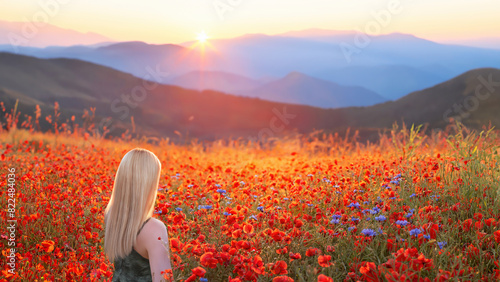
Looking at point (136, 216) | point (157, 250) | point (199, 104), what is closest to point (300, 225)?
point (157, 250)

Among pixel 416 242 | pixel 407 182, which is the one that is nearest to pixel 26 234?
pixel 416 242

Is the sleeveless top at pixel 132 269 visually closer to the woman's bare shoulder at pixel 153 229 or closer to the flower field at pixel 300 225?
the flower field at pixel 300 225

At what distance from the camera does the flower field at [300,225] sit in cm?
290

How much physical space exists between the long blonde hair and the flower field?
0.28m

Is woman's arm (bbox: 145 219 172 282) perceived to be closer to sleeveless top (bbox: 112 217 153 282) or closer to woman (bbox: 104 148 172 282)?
woman (bbox: 104 148 172 282)

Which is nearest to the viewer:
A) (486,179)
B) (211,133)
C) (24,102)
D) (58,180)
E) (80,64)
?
(486,179)

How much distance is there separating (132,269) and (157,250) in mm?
410

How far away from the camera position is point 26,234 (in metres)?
4.31

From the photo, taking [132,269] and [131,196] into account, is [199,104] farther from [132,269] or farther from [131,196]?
[131,196]

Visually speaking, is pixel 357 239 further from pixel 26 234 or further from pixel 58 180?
pixel 58 180

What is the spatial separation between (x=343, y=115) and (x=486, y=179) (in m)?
51.1

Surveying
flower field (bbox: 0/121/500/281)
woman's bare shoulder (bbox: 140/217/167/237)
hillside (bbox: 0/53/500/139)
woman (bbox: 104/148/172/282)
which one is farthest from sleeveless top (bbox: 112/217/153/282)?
hillside (bbox: 0/53/500/139)

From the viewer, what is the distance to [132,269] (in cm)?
319

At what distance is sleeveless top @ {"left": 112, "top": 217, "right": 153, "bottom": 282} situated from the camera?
125 inches
